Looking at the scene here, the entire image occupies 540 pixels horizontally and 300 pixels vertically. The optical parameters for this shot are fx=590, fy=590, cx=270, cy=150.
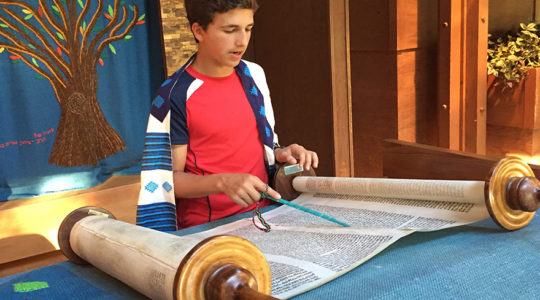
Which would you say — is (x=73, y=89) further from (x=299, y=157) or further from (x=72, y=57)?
(x=299, y=157)

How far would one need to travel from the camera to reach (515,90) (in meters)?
3.81

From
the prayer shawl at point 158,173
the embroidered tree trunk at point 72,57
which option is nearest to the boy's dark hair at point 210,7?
the prayer shawl at point 158,173

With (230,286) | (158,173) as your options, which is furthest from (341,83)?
(230,286)

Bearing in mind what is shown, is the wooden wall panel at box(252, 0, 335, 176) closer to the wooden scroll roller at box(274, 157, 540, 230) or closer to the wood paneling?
the wood paneling

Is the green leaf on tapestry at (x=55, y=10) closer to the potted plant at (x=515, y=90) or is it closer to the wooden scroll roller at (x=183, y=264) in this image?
the wooden scroll roller at (x=183, y=264)

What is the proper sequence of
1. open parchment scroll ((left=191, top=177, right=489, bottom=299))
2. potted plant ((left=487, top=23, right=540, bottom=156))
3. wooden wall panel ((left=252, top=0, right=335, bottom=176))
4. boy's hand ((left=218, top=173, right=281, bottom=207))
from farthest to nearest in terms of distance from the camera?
1. potted plant ((left=487, top=23, right=540, bottom=156))
2. wooden wall panel ((left=252, top=0, right=335, bottom=176))
3. boy's hand ((left=218, top=173, right=281, bottom=207))
4. open parchment scroll ((left=191, top=177, right=489, bottom=299))

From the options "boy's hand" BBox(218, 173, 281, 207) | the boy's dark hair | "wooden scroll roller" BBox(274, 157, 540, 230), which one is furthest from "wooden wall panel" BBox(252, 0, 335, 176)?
"wooden scroll roller" BBox(274, 157, 540, 230)

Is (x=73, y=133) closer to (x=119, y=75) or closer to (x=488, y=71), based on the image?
(x=119, y=75)

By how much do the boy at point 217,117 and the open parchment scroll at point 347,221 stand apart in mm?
177

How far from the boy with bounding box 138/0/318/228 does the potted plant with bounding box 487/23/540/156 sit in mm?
2511

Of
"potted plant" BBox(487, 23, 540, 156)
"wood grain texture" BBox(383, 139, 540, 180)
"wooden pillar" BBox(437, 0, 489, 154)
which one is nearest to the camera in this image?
"wood grain texture" BBox(383, 139, 540, 180)

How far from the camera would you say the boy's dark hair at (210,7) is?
5.19ft

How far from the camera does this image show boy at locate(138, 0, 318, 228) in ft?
5.26

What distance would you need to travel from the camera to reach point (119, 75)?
3.27 metres
